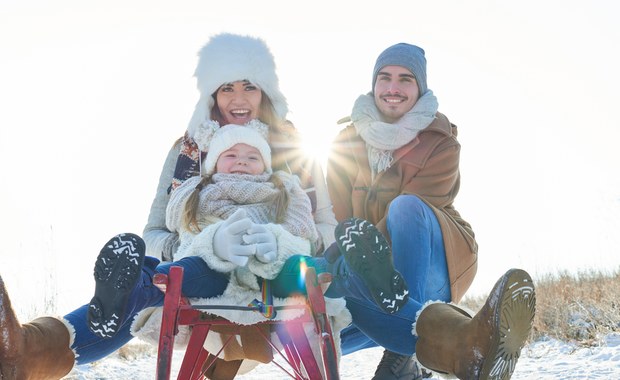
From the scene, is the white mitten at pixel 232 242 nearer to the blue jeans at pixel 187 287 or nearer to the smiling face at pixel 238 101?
the blue jeans at pixel 187 287

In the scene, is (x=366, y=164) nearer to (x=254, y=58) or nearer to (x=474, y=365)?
(x=254, y=58)

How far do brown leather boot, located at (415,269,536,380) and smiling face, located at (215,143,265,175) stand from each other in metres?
0.92

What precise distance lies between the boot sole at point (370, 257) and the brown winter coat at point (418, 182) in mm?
945

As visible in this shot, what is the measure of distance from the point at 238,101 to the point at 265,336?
1.21 metres

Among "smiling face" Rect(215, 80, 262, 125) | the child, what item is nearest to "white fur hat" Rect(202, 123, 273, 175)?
the child

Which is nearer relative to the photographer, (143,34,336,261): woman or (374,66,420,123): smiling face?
(143,34,336,261): woman

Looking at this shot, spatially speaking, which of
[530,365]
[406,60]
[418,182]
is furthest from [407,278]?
[530,365]

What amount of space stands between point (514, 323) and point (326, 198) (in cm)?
121

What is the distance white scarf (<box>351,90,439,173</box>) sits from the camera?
3.64 meters

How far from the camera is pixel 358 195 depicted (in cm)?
370

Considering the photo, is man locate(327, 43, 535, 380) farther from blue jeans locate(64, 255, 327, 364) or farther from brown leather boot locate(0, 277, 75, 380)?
brown leather boot locate(0, 277, 75, 380)

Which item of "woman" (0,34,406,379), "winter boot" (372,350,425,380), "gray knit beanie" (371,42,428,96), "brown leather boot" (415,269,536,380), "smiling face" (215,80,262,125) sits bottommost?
"winter boot" (372,350,425,380)

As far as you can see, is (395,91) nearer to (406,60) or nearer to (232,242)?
(406,60)

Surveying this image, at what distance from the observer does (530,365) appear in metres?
4.32
